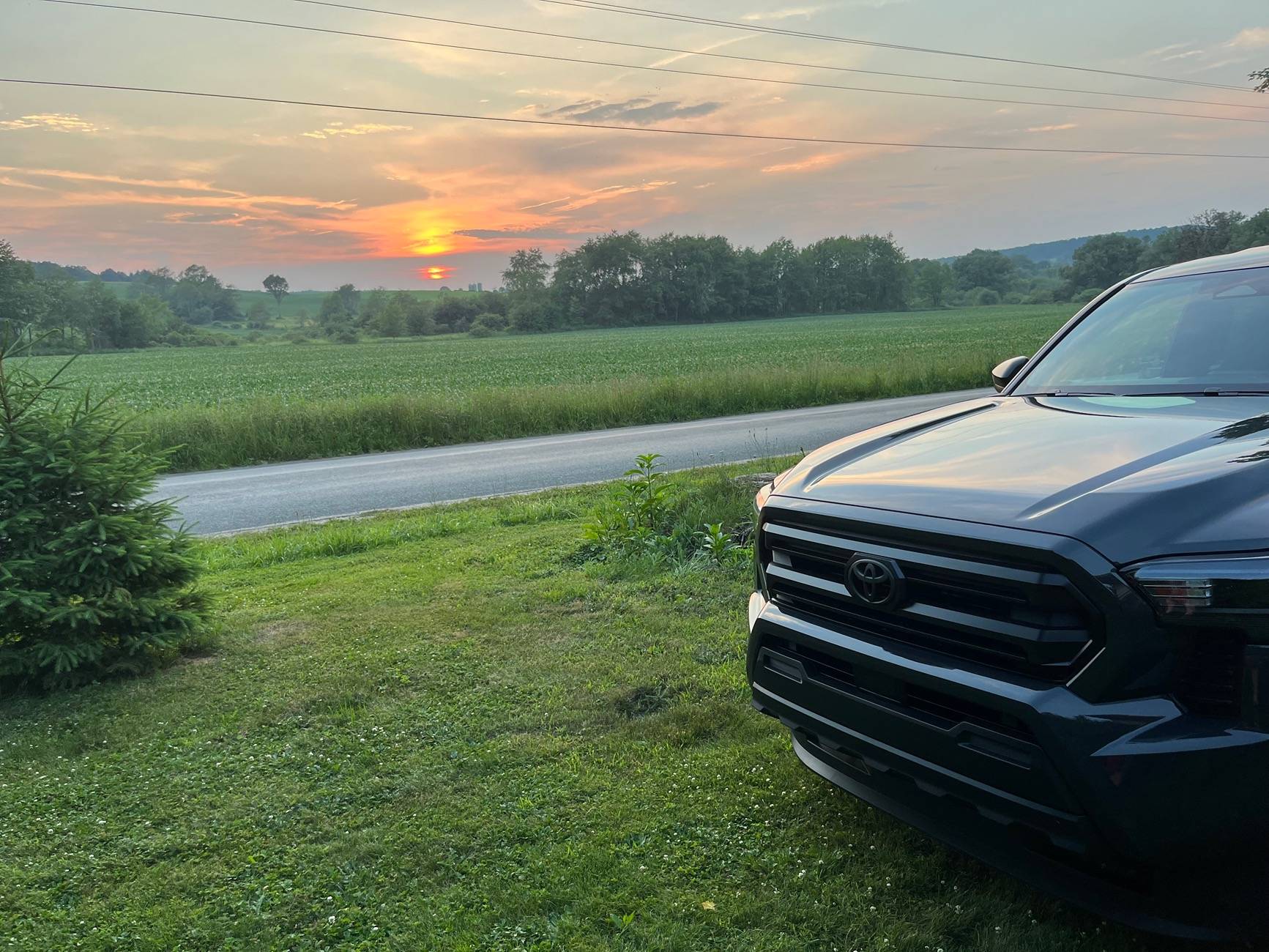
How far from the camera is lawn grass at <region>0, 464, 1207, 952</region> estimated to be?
2.68 m

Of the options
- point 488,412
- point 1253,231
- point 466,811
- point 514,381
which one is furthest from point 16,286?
point 1253,231

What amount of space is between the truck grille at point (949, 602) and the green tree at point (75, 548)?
13.2 ft

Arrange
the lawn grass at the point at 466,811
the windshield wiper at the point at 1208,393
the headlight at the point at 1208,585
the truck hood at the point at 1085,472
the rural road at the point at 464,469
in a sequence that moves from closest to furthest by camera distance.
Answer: the headlight at the point at 1208,585 → the truck hood at the point at 1085,472 → the lawn grass at the point at 466,811 → the windshield wiper at the point at 1208,393 → the rural road at the point at 464,469

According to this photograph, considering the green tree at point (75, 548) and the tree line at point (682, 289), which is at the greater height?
the tree line at point (682, 289)

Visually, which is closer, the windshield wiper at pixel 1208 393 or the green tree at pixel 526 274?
the windshield wiper at pixel 1208 393

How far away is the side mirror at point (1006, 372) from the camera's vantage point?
3916 mm

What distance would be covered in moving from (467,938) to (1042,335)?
4808 cm

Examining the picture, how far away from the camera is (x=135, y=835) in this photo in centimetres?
337

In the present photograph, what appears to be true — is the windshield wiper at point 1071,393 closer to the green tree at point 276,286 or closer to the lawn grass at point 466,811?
the lawn grass at point 466,811

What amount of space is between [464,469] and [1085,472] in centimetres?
1155

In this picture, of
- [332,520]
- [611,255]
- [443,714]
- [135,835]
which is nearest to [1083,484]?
[443,714]

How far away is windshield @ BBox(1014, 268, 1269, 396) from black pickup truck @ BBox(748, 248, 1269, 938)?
36 millimetres

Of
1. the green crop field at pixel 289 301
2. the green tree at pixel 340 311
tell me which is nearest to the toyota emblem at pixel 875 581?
the green tree at pixel 340 311

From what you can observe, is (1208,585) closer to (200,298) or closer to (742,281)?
(742,281)
